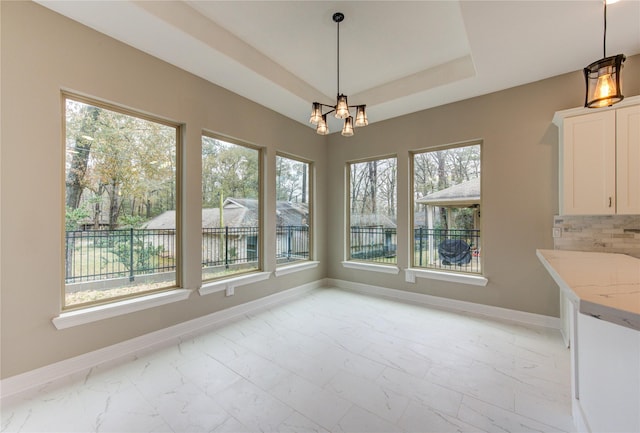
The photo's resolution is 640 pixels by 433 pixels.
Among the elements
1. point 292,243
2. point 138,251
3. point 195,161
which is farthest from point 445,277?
point 138,251

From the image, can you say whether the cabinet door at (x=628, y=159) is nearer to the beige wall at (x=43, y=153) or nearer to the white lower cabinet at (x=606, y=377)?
the white lower cabinet at (x=606, y=377)

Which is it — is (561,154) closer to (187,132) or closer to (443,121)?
(443,121)

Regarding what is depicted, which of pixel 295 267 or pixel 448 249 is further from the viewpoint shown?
pixel 295 267

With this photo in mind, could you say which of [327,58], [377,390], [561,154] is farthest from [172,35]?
[561,154]

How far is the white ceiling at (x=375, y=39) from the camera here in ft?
6.86

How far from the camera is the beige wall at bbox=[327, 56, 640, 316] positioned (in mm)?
2961

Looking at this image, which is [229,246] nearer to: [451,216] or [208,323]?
[208,323]

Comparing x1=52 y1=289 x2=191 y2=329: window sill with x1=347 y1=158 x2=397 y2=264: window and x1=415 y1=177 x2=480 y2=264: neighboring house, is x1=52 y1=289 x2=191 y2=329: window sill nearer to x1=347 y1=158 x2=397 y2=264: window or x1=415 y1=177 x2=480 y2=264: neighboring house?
x1=347 y1=158 x2=397 y2=264: window

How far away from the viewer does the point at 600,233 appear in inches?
104

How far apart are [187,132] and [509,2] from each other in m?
3.13

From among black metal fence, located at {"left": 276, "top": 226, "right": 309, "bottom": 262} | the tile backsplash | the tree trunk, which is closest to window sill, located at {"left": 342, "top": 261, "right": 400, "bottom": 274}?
black metal fence, located at {"left": 276, "top": 226, "right": 309, "bottom": 262}

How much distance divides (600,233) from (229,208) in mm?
4134

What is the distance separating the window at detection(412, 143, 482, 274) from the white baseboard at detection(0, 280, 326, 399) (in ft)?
8.39

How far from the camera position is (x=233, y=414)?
1.71 m
